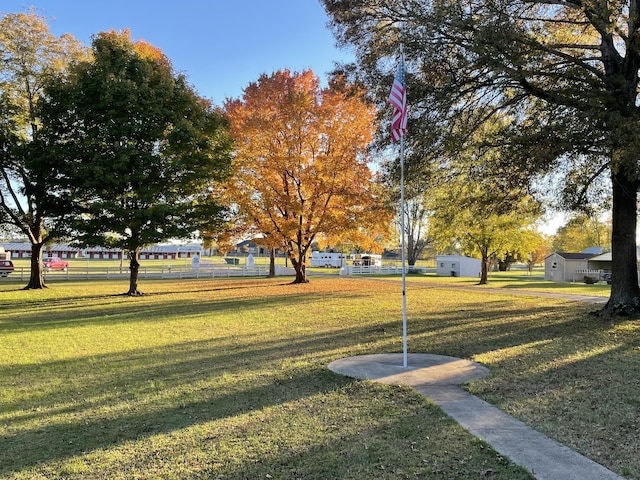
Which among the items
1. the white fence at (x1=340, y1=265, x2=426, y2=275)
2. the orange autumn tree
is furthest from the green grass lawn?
the white fence at (x1=340, y1=265, x2=426, y2=275)

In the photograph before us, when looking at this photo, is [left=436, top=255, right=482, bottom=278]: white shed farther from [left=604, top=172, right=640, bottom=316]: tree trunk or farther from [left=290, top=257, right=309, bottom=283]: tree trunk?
[left=604, top=172, right=640, bottom=316]: tree trunk

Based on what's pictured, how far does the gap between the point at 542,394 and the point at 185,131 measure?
17.3 meters

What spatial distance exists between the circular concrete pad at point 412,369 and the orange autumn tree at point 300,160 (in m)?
16.6

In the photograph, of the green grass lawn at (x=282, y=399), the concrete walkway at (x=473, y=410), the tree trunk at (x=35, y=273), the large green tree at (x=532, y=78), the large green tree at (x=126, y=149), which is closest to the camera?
the concrete walkway at (x=473, y=410)

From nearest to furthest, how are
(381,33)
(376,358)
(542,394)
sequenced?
(542,394), (376,358), (381,33)

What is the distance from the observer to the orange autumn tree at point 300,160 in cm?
2467

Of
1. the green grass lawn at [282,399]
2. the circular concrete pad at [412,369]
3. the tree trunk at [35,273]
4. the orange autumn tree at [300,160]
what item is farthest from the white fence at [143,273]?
the circular concrete pad at [412,369]

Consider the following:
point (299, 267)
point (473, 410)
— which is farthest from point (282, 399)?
point (299, 267)

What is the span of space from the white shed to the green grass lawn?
37.4 m

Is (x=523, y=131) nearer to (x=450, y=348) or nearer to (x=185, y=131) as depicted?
(x=450, y=348)

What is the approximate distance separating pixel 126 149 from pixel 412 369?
51.6 ft

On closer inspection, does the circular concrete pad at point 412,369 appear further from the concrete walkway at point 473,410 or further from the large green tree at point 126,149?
the large green tree at point 126,149

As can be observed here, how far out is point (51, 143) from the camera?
2011cm

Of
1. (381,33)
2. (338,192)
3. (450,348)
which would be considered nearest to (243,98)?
(338,192)
